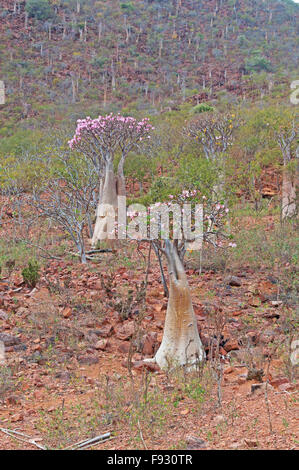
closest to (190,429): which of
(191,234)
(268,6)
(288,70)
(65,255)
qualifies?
(191,234)

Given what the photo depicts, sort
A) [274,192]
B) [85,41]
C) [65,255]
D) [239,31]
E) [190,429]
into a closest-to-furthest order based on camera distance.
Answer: [190,429] < [65,255] < [274,192] < [85,41] < [239,31]

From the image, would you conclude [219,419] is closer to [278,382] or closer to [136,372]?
[278,382]

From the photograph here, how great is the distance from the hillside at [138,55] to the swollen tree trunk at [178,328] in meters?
22.5

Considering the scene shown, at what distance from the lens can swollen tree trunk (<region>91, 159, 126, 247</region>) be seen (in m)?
8.66

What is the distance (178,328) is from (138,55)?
38960mm

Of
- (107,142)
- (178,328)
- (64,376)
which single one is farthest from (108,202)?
(64,376)

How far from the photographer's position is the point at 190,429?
9.31ft

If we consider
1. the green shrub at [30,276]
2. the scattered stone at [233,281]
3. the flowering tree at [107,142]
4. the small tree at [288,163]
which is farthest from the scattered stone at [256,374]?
the small tree at [288,163]

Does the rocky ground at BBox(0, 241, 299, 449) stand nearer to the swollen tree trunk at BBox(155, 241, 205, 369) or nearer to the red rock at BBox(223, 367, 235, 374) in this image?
the red rock at BBox(223, 367, 235, 374)

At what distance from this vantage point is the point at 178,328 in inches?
162

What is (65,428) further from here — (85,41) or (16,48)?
(85,41)

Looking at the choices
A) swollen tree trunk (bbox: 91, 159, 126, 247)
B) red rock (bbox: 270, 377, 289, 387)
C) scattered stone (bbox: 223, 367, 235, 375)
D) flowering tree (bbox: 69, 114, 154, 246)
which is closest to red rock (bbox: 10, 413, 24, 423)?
scattered stone (bbox: 223, 367, 235, 375)
